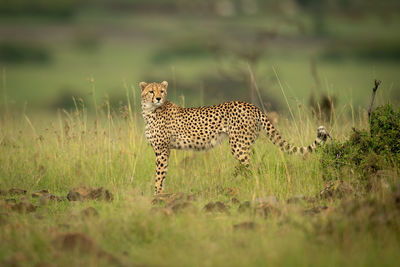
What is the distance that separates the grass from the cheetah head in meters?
0.78

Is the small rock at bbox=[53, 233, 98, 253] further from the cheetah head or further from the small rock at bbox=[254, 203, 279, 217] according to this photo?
the cheetah head

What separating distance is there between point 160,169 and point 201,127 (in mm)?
746

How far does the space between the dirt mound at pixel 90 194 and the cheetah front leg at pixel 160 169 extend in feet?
2.96

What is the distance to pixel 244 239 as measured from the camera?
4145mm

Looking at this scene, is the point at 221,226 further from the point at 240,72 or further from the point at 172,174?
the point at 240,72

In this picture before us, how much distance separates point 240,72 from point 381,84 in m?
8.97

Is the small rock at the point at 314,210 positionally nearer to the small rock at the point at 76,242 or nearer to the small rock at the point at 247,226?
the small rock at the point at 247,226

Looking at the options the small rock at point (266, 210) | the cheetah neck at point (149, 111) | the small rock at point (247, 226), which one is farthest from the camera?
the cheetah neck at point (149, 111)

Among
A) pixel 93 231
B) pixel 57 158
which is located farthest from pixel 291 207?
pixel 57 158

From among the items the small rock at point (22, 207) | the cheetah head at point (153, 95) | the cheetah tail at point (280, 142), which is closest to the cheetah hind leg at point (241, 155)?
the cheetah tail at point (280, 142)

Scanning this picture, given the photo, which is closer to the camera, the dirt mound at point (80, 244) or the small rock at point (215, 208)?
the dirt mound at point (80, 244)

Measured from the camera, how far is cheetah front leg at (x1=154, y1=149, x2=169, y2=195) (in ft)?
22.0

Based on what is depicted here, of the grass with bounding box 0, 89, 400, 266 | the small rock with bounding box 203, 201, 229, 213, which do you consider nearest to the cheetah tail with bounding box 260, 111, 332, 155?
the grass with bounding box 0, 89, 400, 266

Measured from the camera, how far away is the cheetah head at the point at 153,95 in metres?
6.79
